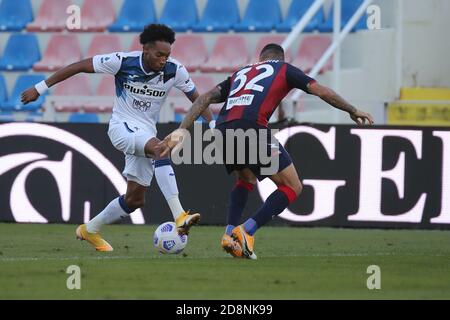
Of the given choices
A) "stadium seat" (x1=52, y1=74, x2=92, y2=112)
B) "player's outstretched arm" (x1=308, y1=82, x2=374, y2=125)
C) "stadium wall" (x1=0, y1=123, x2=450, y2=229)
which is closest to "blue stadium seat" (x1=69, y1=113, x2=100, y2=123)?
"stadium seat" (x1=52, y1=74, x2=92, y2=112)

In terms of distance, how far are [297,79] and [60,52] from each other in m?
10.7

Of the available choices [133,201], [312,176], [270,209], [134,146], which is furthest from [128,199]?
[312,176]

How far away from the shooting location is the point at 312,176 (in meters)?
14.3

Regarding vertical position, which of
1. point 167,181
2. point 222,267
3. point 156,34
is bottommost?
point 222,267

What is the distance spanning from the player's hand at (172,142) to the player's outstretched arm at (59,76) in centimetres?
97

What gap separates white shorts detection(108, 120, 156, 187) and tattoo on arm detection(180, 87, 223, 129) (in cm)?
51

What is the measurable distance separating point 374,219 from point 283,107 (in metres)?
1.83

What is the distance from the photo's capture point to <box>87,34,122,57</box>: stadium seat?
19.5m

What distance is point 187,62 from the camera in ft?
63.2

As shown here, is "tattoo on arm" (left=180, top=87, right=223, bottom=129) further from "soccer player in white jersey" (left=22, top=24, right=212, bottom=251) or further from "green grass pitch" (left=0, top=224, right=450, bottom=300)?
"green grass pitch" (left=0, top=224, right=450, bottom=300)

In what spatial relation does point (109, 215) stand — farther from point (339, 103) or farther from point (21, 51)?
point (21, 51)

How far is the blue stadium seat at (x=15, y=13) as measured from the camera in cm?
2022

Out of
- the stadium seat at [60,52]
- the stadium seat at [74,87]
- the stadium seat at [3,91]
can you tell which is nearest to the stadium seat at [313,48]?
the stadium seat at [74,87]

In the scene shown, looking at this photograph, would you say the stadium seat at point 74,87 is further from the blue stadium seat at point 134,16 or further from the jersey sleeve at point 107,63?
the jersey sleeve at point 107,63
